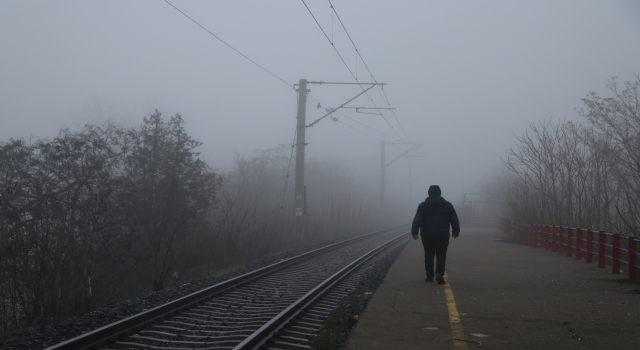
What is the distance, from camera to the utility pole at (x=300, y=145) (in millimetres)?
28641

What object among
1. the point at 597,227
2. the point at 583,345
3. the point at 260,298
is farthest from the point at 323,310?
the point at 597,227

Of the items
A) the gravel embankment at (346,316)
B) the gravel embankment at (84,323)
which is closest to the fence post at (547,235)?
the gravel embankment at (346,316)

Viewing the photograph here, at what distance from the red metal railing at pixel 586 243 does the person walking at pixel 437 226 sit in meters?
3.58

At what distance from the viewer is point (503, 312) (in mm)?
8516

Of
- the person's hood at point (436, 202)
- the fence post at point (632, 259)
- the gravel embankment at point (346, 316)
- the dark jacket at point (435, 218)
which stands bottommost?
the gravel embankment at point (346, 316)

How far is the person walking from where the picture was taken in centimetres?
1152

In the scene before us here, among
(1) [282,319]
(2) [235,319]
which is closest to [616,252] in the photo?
(1) [282,319]

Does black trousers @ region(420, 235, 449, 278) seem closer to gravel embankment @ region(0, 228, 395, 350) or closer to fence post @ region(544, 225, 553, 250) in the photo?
gravel embankment @ region(0, 228, 395, 350)

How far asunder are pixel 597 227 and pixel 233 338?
21056mm

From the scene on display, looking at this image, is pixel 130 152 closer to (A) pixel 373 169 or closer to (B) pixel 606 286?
(B) pixel 606 286

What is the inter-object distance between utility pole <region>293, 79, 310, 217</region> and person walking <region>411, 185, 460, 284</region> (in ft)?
56.2

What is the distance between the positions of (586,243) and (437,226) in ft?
23.3

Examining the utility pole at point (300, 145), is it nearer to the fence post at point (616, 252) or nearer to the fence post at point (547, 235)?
the fence post at point (547, 235)

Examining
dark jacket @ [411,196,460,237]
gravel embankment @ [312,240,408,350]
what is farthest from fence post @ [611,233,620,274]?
gravel embankment @ [312,240,408,350]
